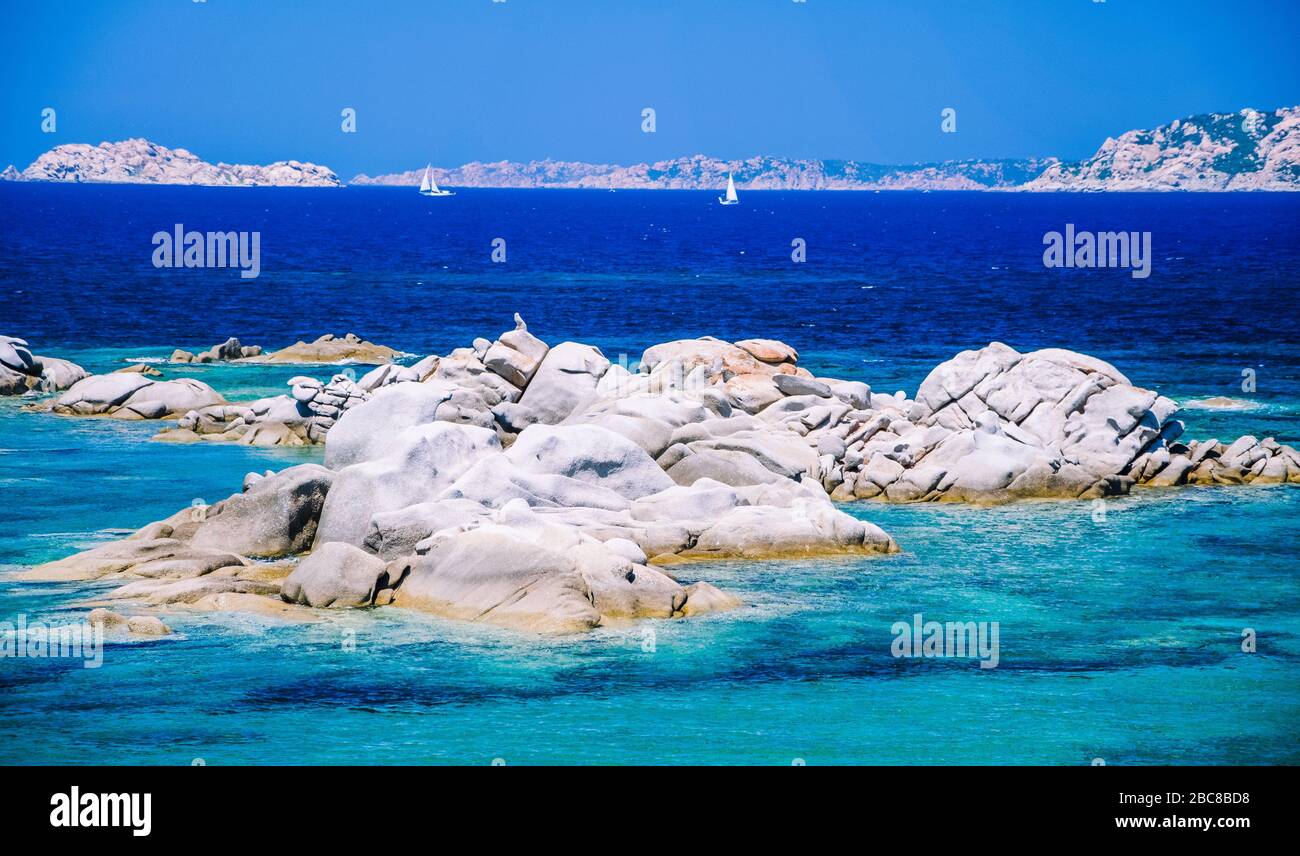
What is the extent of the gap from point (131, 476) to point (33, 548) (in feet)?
22.8

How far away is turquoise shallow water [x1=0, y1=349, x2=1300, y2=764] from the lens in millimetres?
19609

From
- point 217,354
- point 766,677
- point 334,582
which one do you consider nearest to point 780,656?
point 766,677

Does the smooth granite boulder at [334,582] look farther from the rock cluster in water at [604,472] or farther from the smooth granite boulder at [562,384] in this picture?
the smooth granite boulder at [562,384]

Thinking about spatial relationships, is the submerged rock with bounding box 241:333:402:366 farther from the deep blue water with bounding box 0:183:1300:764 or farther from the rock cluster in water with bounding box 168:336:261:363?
the deep blue water with bounding box 0:183:1300:764

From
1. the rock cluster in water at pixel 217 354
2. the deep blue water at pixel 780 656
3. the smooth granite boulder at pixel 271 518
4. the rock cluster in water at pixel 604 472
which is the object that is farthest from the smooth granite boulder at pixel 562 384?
the rock cluster in water at pixel 217 354

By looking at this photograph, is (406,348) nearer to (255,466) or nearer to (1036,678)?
(255,466)

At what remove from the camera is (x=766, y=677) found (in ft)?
72.7

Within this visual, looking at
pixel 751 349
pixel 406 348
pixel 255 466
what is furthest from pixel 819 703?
pixel 406 348

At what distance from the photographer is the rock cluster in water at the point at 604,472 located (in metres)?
24.9

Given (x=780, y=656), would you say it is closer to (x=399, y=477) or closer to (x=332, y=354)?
(x=399, y=477)

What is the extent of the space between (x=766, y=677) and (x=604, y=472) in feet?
27.7

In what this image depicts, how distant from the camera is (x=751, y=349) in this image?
42.9 metres
